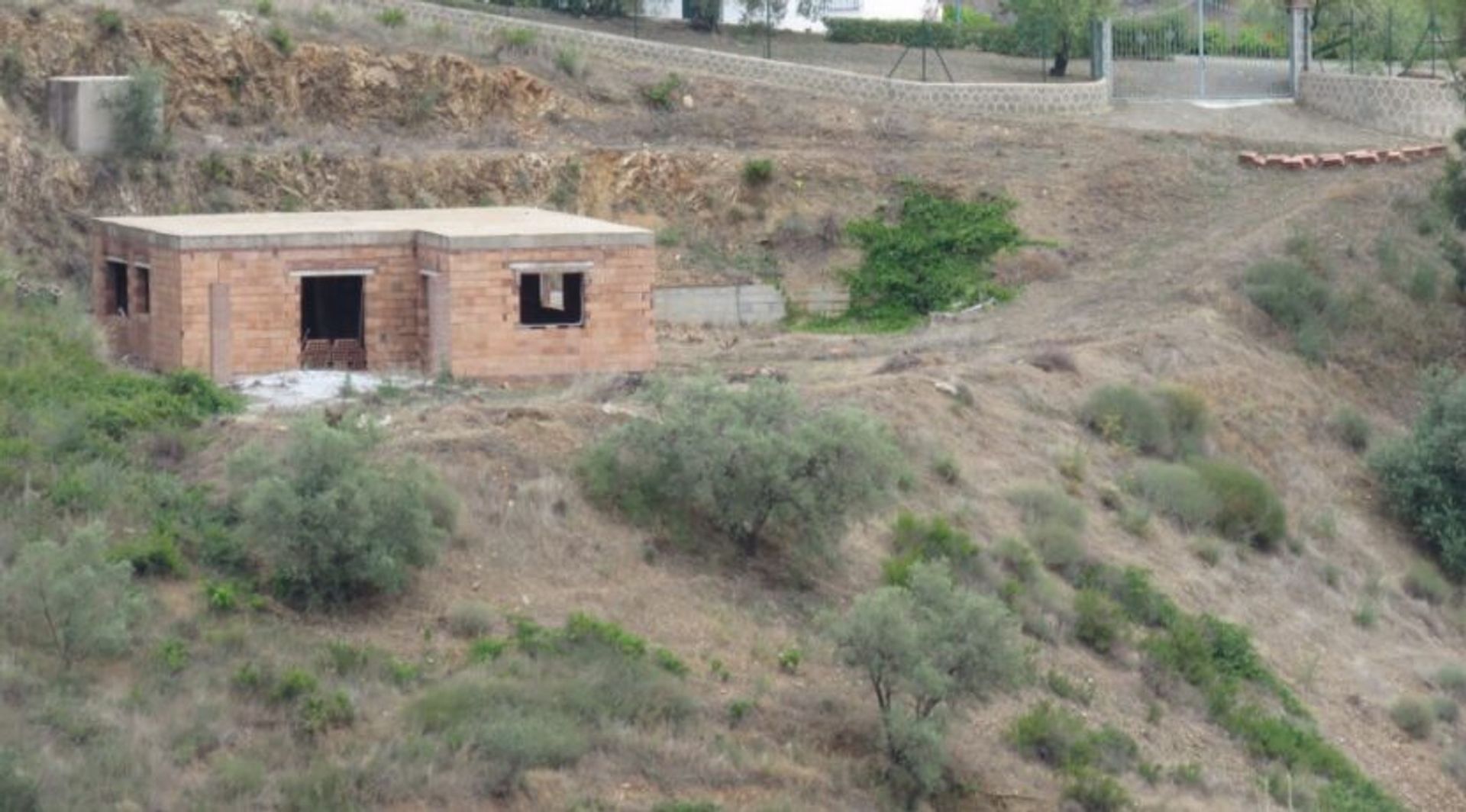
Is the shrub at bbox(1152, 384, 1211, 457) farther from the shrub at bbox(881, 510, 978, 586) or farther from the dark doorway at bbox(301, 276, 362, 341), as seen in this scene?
the dark doorway at bbox(301, 276, 362, 341)

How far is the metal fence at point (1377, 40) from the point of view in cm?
5397

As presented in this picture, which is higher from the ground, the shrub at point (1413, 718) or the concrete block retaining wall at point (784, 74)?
the concrete block retaining wall at point (784, 74)

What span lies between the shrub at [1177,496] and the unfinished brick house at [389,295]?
18.7 feet

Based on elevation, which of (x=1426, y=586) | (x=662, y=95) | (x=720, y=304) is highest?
(x=662, y=95)

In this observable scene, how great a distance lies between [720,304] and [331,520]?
15.6m

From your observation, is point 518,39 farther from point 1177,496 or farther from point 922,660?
point 922,660

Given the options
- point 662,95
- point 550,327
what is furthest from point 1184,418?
point 662,95

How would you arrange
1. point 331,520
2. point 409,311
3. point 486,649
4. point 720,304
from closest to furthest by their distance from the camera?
1. point 486,649
2. point 331,520
3. point 409,311
4. point 720,304

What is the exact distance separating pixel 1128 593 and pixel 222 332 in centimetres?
1017

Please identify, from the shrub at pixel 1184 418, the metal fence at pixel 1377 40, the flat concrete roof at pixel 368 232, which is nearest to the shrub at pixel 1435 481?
the shrub at pixel 1184 418

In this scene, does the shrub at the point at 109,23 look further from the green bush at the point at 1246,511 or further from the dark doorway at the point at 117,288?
the green bush at the point at 1246,511

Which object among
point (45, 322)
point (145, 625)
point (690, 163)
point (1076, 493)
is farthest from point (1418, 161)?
point (145, 625)

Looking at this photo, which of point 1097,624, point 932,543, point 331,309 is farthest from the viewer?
point 331,309

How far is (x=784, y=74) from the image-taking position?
4825 centimetres
